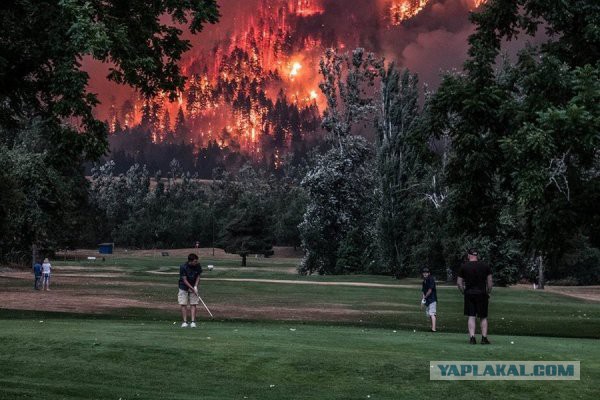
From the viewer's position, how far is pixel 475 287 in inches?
858

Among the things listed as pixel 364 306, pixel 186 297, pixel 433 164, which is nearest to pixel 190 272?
pixel 186 297

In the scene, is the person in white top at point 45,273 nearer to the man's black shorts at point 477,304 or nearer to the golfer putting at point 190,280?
the golfer putting at point 190,280

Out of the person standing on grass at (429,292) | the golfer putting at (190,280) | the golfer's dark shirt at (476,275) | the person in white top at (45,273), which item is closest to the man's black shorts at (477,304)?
the golfer's dark shirt at (476,275)

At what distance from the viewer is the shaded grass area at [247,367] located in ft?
52.4

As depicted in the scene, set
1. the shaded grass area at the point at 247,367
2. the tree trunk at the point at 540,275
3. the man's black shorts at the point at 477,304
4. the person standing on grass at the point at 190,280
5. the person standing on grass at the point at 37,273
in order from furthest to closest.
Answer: the tree trunk at the point at 540,275
the person standing on grass at the point at 37,273
the person standing on grass at the point at 190,280
the man's black shorts at the point at 477,304
the shaded grass area at the point at 247,367

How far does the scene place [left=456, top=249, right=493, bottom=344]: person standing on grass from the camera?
71.3 ft

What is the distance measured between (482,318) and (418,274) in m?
Result: 66.9

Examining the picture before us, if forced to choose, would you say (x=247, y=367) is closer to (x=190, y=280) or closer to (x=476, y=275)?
(x=476, y=275)

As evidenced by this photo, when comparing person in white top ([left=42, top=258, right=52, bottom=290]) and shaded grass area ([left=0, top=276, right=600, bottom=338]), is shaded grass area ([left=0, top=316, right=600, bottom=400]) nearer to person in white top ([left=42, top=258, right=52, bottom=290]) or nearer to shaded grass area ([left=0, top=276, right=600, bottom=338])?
shaded grass area ([left=0, top=276, right=600, bottom=338])

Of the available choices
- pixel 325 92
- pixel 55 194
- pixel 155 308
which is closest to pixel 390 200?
Result: pixel 325 92

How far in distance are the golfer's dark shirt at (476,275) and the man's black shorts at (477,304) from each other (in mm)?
134

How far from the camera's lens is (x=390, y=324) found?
37.0 metres

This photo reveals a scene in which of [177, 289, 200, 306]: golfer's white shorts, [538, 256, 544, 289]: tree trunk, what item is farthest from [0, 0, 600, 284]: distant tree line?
[177, 289, 200, 306]: golfer's white shorts

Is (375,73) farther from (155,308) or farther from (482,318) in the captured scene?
(482,318)
